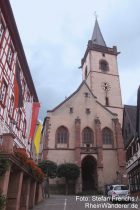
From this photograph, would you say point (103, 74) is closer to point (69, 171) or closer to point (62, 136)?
point (62, 136)

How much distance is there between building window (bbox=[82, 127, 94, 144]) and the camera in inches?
1598

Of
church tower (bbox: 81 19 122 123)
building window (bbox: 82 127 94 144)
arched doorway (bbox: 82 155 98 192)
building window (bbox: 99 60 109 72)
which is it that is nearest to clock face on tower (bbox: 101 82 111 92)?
church tower (bbox: 81 19 122 123)

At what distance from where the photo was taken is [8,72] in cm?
1717

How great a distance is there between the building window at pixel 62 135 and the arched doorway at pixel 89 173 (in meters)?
4.41

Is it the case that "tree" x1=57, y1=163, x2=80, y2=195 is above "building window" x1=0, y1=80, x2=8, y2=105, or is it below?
below

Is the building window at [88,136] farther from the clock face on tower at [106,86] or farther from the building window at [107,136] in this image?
the clock face on tower at [106,86]

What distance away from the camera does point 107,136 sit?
41.6 meters

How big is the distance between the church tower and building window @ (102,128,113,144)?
7.83m

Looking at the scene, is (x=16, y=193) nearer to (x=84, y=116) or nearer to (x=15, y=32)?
(x=15, y=32)

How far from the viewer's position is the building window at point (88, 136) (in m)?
40.6

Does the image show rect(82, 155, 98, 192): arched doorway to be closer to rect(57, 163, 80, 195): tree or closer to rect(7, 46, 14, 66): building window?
rect(57, 163, 80, 195): tree

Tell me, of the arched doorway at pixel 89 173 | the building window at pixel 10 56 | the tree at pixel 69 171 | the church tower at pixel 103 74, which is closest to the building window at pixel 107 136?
the arched doorway at pixel 89 173

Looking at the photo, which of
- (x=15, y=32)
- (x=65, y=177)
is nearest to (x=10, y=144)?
(x=15, y=32)

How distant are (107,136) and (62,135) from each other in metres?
7.46
